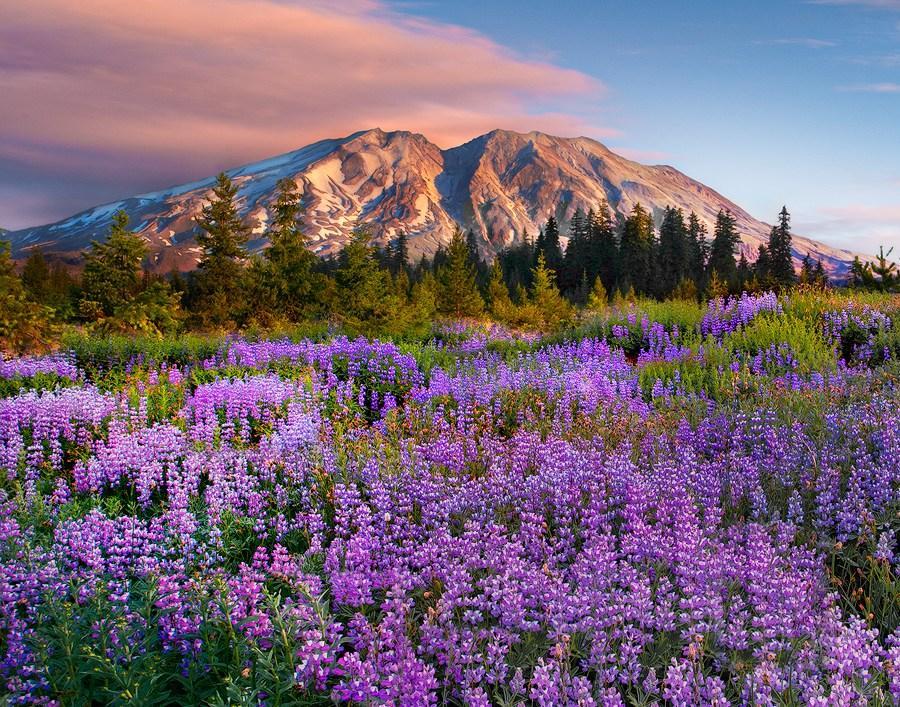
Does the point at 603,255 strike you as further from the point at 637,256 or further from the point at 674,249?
the point at 674,249

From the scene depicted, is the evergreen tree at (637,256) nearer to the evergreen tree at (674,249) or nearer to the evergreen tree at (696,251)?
the evergreen tree at (674,249)

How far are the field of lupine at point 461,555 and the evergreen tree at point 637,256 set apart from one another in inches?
2920

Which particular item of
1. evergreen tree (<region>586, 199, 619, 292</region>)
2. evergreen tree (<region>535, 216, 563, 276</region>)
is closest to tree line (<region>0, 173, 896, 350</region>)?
evergreen tree (<region>586, 199, 619, 292</region>)

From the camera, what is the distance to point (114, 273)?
26766mm

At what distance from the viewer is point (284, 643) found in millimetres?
2861

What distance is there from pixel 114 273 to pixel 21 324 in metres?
12.4

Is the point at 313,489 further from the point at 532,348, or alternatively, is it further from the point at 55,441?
the point at 532,348

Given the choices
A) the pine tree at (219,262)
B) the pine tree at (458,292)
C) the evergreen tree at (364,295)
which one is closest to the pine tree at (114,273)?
the evergreen tree at (364,295)

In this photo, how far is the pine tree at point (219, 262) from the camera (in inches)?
1516

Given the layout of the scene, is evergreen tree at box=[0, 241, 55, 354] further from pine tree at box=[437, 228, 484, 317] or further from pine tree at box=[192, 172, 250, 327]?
pine tree at box=[437, 228, 484, 317]

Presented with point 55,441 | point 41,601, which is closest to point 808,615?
point 41,601

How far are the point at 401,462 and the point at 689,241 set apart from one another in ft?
293

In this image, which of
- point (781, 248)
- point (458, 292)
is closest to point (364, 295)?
point (458, 292)

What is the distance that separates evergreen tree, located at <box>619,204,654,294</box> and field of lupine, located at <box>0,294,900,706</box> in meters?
74.2
